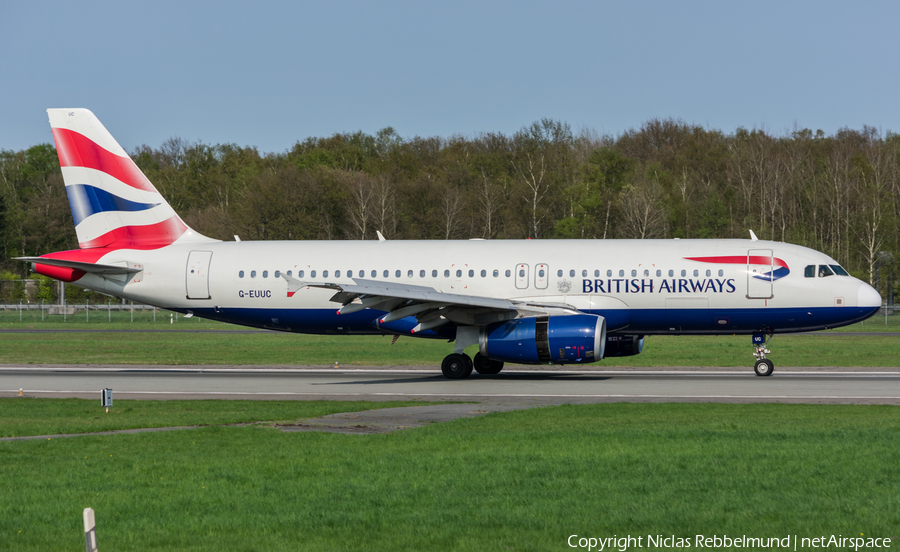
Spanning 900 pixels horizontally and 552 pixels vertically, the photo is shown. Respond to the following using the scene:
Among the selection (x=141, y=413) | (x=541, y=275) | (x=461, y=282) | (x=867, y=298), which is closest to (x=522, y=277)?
(x=541, y=275)

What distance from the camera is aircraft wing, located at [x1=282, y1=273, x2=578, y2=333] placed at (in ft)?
80.5

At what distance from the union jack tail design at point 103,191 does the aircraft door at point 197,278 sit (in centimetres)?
146

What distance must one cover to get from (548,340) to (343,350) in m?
15.6

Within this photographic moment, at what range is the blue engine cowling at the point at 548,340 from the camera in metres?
24.2

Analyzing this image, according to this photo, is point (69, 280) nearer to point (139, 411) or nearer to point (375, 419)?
point (139, 411)

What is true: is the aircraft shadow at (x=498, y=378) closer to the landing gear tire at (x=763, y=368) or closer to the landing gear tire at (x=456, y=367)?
the landing gear tire at (x=456, y=367)

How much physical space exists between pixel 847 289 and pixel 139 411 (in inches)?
766

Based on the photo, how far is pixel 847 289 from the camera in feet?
86.5

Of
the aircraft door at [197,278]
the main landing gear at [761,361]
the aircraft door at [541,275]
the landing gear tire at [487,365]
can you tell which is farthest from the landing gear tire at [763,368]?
the aircraft door at [197,278]

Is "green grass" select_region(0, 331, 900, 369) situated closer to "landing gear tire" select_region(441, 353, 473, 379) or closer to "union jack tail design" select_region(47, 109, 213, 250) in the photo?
"landing gear tire" select_region(441, 353, 473, 379)

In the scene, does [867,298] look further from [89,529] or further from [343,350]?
[89,529]

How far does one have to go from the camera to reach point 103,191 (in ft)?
98.8

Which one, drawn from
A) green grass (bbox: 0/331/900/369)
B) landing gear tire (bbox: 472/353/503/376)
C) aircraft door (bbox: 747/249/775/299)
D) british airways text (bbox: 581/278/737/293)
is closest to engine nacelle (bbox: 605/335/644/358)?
british airways text (bbox: 581/278/737/293)

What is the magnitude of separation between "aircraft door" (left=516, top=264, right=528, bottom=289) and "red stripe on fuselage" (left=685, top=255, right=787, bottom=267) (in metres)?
4.73
